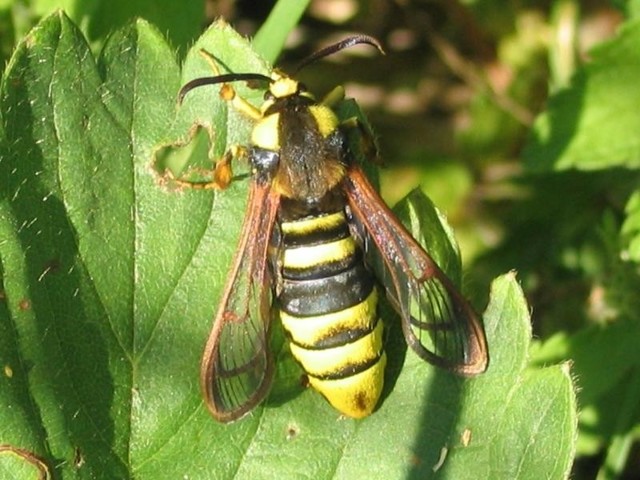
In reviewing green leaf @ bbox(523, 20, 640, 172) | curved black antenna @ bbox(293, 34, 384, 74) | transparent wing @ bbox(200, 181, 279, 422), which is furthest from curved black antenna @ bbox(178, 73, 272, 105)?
green leaf @ bbox(523, 20, 640, 172)

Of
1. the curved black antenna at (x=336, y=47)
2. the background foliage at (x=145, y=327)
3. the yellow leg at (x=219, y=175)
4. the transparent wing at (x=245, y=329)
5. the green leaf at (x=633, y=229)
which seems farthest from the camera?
the green leaf at (x=633, y=229)

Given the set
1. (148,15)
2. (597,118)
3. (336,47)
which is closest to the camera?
(336,47)

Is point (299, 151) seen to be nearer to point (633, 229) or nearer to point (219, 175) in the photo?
point (219, 175)

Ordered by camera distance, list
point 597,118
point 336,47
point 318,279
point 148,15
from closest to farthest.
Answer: point 318,279
point 336,47
point 148,15
point 597,118

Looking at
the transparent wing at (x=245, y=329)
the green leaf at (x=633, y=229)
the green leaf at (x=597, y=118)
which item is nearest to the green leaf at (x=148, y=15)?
the transparent wing at (x=245, y=329)

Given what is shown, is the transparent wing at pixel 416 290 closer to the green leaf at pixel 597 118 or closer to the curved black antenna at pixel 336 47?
the curved black antenna at pixel 336 47

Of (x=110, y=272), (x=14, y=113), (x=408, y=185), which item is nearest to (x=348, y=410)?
(x=110, y=272)

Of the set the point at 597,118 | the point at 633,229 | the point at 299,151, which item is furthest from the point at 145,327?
the point at 597,118

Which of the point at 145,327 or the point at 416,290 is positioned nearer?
the point at 145,327
